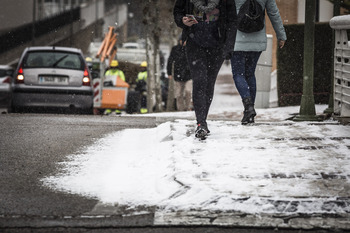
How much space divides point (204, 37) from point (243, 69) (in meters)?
1.32

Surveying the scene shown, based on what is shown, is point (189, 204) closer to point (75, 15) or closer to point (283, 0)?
point (283, 0)

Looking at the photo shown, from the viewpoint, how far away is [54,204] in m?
4.77

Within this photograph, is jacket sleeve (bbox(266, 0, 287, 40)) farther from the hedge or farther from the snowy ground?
the hedge

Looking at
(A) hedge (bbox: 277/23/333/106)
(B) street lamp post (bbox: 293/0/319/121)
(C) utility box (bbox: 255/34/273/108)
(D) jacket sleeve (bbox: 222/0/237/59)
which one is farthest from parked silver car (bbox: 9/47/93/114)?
(D) jacket sleeve (bbox: 222/0/237/59)

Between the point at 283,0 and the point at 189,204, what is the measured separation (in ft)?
71.8

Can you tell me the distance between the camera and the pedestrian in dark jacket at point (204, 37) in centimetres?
674

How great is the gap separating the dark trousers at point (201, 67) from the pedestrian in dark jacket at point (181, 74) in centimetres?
690

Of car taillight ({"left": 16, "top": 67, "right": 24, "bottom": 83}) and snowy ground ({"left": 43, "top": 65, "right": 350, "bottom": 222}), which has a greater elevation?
car taillight ({"left": 16, "top": 67, "right": 24, "bottom": 83})

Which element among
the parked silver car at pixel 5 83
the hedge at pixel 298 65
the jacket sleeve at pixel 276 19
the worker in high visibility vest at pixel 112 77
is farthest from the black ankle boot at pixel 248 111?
the parked silver car at pixel 5 83

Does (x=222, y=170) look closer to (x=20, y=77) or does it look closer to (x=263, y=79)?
(x=20, y=77)

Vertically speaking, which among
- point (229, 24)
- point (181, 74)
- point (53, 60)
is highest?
point (229, 24)

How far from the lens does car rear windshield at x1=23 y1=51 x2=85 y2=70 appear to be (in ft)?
44.1

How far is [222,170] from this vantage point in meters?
5.46

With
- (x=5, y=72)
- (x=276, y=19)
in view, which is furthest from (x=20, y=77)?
(x=5, y=72)
